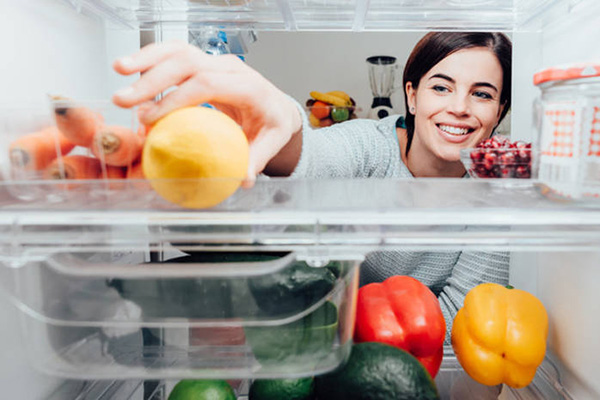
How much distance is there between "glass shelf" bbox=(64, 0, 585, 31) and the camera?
751 mm

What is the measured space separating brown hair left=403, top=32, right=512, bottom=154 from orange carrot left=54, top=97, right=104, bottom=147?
906 millimetres

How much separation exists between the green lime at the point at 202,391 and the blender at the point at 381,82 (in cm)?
166

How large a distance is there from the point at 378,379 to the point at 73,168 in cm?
37

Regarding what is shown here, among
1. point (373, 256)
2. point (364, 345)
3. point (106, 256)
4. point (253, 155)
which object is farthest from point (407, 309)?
point (373, 256)

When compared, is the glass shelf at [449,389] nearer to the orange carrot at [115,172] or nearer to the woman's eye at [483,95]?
the orange carrot at [115,172]

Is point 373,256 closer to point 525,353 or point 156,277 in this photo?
point 525,353

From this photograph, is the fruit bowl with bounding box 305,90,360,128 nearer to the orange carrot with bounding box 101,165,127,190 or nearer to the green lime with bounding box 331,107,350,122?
the green lime with bounding box 331,107,350,122

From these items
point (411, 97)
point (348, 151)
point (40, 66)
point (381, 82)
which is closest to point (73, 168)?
point (40, 66)

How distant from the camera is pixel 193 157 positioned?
41cm

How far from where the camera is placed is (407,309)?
1.88 feet

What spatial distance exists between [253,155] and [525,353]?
1.29ft

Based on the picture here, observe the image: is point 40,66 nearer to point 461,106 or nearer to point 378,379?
point 378,379

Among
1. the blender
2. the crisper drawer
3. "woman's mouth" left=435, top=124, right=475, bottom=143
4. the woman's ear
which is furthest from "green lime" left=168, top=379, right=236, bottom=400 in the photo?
the blender

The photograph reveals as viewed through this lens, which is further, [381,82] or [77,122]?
[381,82]
